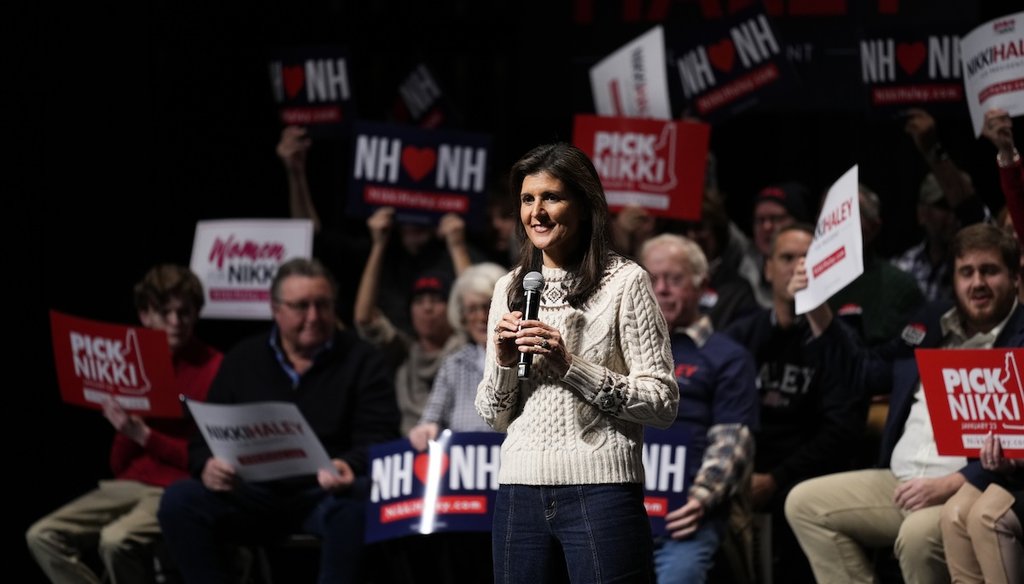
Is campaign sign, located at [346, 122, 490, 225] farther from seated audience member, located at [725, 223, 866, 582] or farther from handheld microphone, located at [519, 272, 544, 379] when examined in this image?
handheld microphone, located at [519, 272, 544, 379]

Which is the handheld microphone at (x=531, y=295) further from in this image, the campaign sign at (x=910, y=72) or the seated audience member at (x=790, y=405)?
the campaign sign at (x=910, y=72)

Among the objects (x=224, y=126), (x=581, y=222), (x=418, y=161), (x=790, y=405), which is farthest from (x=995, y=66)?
(x=224, y=126)

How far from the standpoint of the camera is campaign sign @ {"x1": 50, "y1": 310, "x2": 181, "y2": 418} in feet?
19.0

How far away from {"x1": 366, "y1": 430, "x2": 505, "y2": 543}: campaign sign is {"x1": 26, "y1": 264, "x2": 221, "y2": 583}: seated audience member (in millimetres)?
926

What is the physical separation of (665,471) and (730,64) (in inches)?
91.3

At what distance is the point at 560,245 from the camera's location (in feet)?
10.9

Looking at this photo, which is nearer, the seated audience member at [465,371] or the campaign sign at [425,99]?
the seated audience member at [465,371]

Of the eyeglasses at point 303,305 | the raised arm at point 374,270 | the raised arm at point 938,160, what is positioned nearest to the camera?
the eyeglasses at point 303,305

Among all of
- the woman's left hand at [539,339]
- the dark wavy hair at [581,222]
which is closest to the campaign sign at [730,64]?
the dark wavy hair at [581,222]

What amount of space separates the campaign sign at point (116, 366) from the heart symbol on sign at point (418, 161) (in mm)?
1525

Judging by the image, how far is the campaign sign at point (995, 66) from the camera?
210 inches

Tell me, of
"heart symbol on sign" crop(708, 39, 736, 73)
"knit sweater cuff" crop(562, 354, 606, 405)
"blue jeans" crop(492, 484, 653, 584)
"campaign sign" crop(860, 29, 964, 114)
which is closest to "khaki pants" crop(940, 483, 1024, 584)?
"blue jeans" crop(492, 484, 653, 584)

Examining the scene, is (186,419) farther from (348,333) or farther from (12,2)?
(12,2)

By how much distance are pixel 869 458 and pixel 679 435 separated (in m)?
0.99
